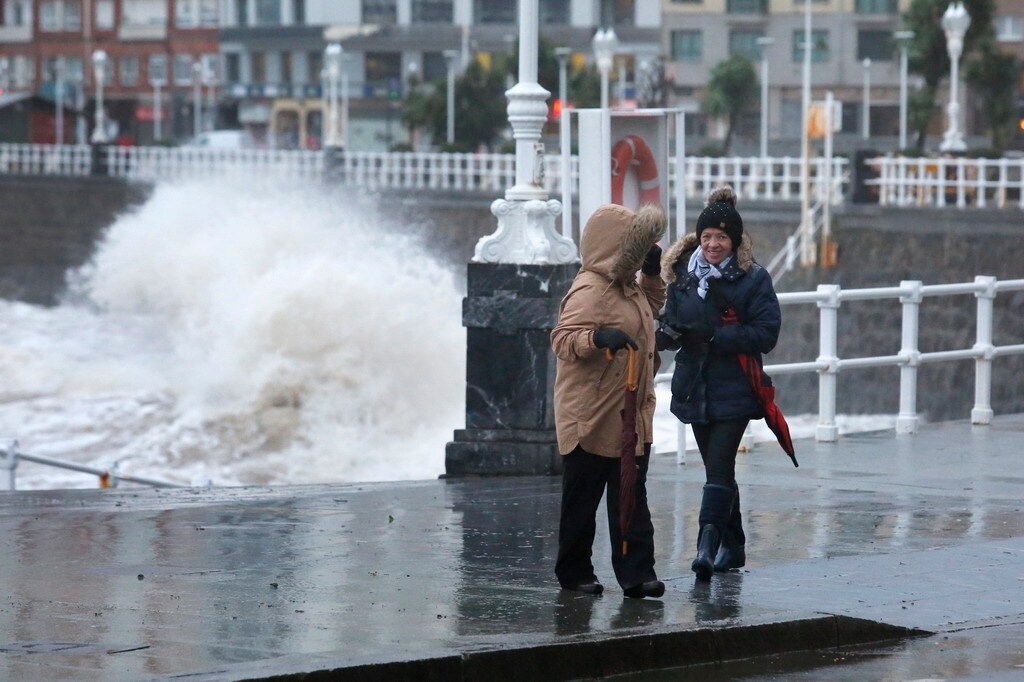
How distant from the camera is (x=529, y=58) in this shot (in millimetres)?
11875

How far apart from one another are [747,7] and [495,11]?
42.7 feet

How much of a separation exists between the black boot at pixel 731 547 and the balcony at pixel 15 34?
303 feet

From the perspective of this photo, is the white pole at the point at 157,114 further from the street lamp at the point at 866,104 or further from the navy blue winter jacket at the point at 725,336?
the navy blue winter jacket at the point at 725,336

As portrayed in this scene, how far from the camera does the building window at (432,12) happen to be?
85250 millimetres

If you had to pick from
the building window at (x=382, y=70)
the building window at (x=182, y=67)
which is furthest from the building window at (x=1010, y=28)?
the building window at (x=182, y=67)

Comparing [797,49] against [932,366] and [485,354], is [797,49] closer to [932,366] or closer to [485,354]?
[932,366]

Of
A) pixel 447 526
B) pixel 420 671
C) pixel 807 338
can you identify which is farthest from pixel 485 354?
pixel 807 338

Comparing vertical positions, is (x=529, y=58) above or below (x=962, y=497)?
above

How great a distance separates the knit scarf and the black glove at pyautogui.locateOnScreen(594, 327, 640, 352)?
843 millimetres

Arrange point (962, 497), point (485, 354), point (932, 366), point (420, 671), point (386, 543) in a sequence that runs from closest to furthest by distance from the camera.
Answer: point (420, 671) < point (386, 543) < point (962, 497) < point (485, 354) < point (932, 366)

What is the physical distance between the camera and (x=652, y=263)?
7629mm

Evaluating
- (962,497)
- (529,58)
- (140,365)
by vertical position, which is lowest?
(140,365)

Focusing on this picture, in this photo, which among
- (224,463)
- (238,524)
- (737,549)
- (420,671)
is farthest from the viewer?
(224,463)

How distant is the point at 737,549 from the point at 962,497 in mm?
2891
